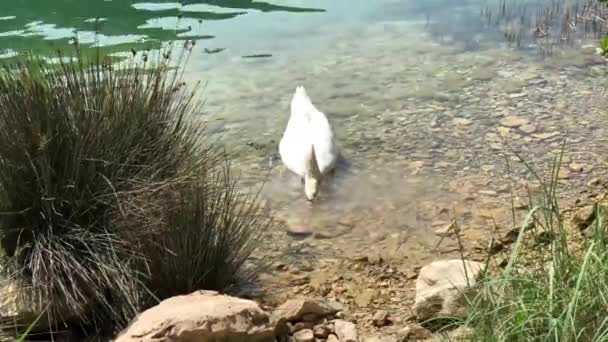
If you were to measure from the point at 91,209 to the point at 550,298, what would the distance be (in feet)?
6.35

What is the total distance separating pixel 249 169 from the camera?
212 inches

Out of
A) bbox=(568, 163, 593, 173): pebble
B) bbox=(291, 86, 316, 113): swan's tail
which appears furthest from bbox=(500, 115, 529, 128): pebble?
bbox=(291, 86, 316, 113): swan's tail

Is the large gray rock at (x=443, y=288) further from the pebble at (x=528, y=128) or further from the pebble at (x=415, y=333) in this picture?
the pebble at (x=528, y=128)

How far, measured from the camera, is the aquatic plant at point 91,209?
10.9 ft

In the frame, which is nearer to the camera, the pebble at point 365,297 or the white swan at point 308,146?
the pebble at point 365,297

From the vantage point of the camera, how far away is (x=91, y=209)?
135 inches

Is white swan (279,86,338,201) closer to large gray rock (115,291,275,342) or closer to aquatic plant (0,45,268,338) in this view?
aquatic plant (0,45,268,338)

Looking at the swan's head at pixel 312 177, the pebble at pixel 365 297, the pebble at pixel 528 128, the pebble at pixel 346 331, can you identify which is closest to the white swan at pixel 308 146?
the swan's head at pixel 312 177

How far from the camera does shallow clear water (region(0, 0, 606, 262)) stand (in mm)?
4863

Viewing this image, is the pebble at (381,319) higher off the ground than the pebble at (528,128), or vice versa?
the pebble at (528,128)

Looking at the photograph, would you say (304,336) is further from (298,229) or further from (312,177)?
(312,177)

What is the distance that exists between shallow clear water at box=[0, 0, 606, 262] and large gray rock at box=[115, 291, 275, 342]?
1315 mm

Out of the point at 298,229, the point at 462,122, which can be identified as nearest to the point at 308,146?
the point at 298,229

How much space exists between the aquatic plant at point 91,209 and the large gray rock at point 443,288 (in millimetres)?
847
